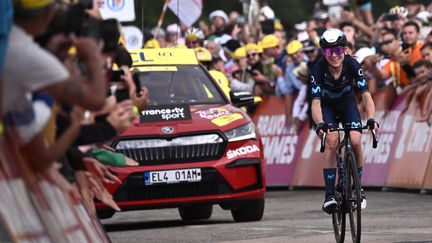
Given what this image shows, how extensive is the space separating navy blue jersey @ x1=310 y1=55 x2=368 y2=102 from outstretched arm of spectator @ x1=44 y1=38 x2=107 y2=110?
7.98m

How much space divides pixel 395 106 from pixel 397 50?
82cm

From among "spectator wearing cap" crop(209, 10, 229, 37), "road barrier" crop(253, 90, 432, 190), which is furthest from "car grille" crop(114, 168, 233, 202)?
"spectator wearing cap" crop(209, 10, 229, 37)

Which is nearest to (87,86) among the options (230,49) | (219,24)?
(230,49)

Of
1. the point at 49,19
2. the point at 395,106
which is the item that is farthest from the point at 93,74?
the point at 395,106

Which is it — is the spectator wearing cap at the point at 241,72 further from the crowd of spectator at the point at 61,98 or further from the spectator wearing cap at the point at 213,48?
the crowd of spectator at the point at 61,98

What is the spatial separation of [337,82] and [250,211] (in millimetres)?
2669

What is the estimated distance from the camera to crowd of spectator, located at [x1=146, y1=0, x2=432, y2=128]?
21.6m

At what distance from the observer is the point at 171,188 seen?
16188 millimetres

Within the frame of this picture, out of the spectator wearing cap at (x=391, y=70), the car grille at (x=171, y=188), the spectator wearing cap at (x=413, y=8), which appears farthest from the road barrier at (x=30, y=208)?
the spectator wearing cap at (x=413, y=8)

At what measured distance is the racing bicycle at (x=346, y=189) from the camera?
45.1 ft

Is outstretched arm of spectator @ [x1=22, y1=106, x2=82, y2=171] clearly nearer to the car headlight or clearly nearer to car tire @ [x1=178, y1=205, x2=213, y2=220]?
the car headlight

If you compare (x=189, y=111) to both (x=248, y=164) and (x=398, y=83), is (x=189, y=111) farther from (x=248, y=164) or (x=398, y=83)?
(x=398, y=83)

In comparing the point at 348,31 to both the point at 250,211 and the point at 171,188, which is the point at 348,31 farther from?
the point at 171,188

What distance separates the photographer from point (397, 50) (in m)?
21.9
